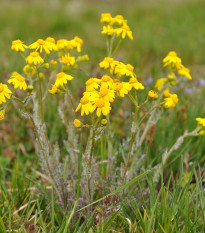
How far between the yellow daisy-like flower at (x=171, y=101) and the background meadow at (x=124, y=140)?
0.31 metres

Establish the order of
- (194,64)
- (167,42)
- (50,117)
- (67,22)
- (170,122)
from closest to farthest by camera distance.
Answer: (170,122) < (50,117) < (194,64) < (167,42) < (67,22)

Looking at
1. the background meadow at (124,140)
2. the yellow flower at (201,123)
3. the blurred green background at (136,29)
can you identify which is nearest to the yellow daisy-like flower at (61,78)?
the background meadow at (124,140)

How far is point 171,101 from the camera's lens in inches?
77.5

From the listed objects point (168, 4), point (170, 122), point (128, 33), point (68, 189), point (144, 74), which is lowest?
point (68, 189)

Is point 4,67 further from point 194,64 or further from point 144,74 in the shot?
point 194,64

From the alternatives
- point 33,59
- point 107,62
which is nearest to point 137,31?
point 107,62

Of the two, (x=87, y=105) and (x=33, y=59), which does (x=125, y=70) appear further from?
(x=33, y=59)

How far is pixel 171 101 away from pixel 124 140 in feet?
2.17

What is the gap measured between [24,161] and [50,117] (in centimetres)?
47

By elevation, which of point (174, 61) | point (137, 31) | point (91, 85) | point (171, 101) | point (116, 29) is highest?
point (137, 31)

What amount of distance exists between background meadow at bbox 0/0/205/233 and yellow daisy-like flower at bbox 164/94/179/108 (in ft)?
1.02

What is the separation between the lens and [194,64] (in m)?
5.14

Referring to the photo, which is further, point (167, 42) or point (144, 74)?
point (167, 42)

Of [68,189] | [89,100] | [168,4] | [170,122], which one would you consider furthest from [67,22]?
[89,100]
